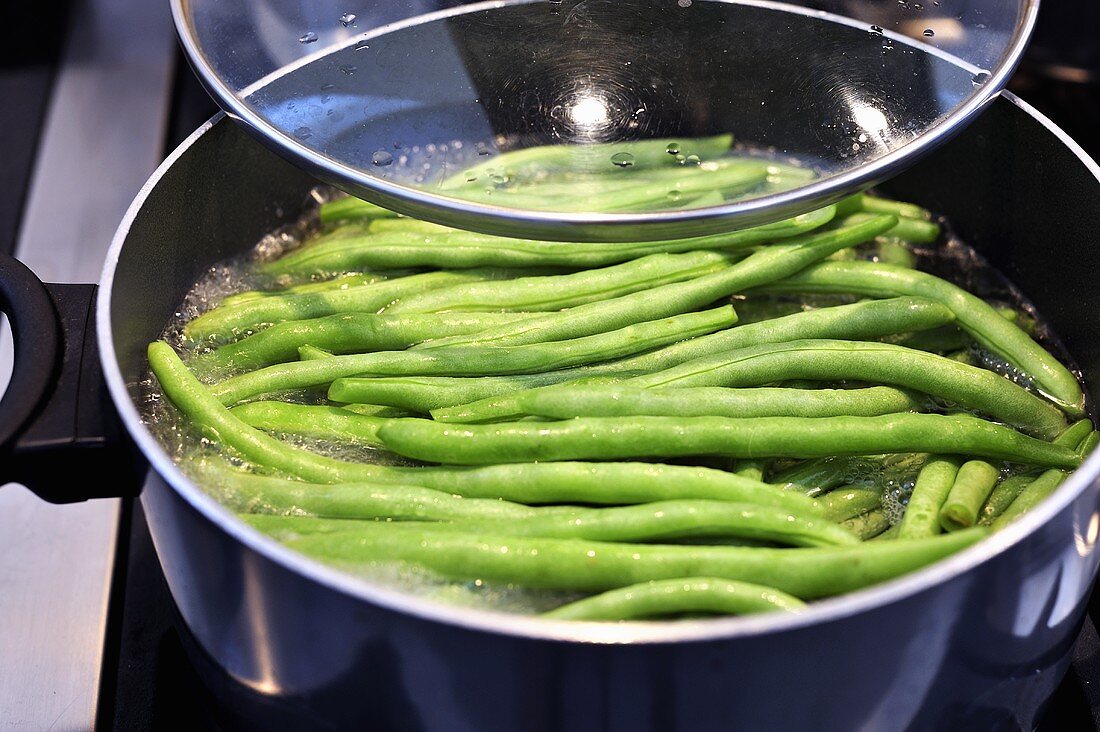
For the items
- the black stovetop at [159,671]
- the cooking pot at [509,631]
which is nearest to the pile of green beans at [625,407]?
the cooking pot at [509,631]

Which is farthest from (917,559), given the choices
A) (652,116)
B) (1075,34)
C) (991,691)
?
(1075,34)

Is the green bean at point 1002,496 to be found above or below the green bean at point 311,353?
below

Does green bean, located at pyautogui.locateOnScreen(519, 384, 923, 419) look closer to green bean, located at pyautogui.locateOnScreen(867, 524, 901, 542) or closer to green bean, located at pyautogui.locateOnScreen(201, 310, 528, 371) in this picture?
green bean, located at pyautogui.locateOnScreen(867, 524, 901, 542)

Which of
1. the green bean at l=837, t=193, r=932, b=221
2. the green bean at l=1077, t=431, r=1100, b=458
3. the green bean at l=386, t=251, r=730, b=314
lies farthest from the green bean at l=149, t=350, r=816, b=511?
the green bean at l=837, t=193, r=932, b=221

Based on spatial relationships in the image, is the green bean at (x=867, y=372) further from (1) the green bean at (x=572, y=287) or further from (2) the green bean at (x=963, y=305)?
(1) the green bean at (x=572, y=287)

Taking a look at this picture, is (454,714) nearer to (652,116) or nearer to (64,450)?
(64,450)

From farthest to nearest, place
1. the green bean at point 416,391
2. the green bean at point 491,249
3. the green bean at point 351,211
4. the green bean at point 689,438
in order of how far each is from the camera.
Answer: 1. the green bean at point 351,211
2. the green bean at point 491,249
3. the green bean at point 416,391
4. the green bean at point 689,438
